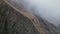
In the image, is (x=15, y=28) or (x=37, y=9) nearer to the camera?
(x=15, y=28)

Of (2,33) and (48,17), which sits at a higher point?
(48,17)

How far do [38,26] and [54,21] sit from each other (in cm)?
19

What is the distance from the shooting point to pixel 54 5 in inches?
56.1

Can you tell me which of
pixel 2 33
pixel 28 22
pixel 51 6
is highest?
pixel 51 6

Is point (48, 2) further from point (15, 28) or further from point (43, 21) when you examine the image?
point (15, 28)

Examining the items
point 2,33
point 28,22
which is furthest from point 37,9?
point 2,33

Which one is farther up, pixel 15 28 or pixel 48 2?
pixel 48 2

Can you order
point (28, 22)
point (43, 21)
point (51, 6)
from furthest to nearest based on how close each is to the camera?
point (51, 6) → point (43, 21) → point (28, 22)

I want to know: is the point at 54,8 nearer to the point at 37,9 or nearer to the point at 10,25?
the point at 37,9

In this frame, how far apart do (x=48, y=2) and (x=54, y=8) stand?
0.06 m

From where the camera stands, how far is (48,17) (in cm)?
134

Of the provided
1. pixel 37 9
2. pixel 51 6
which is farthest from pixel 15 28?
pixel 51 6

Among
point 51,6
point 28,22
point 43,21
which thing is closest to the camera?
point 28,22

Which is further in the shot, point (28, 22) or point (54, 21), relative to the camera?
point (54, 21)
